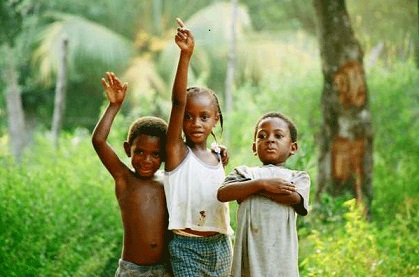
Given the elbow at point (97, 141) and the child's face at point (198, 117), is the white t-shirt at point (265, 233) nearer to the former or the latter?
the child's face at point (198, 117)

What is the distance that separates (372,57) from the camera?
62.8 ft

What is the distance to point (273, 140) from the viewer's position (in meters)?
4.01

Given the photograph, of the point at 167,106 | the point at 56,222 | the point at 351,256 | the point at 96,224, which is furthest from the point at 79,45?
the point at 351,256

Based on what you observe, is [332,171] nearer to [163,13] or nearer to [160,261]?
[160,261]

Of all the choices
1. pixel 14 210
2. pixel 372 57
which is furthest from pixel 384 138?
pixel 14 210

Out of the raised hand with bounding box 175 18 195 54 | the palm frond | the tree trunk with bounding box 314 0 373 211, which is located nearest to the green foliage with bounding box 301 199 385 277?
the raised hand with bounding box 175 18 195 54

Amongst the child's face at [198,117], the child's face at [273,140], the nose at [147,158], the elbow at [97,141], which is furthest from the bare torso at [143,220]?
the child's face at [273,140]

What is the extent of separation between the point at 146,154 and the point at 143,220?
13.0 inches

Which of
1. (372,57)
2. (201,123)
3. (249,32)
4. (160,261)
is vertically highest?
(249,32)

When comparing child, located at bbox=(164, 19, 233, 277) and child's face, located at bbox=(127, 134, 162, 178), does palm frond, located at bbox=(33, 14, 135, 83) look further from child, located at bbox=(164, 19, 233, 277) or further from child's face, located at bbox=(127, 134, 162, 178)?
child, located at bbox=(164, 19, 233, 277)

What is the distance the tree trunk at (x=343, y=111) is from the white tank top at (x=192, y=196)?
4.68 meters

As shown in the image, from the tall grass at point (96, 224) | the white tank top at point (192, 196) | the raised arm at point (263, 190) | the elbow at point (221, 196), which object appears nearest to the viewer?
the raised arm at point (263, 190)

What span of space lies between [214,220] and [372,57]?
1564 centimetres

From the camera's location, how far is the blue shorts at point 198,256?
402 cm
